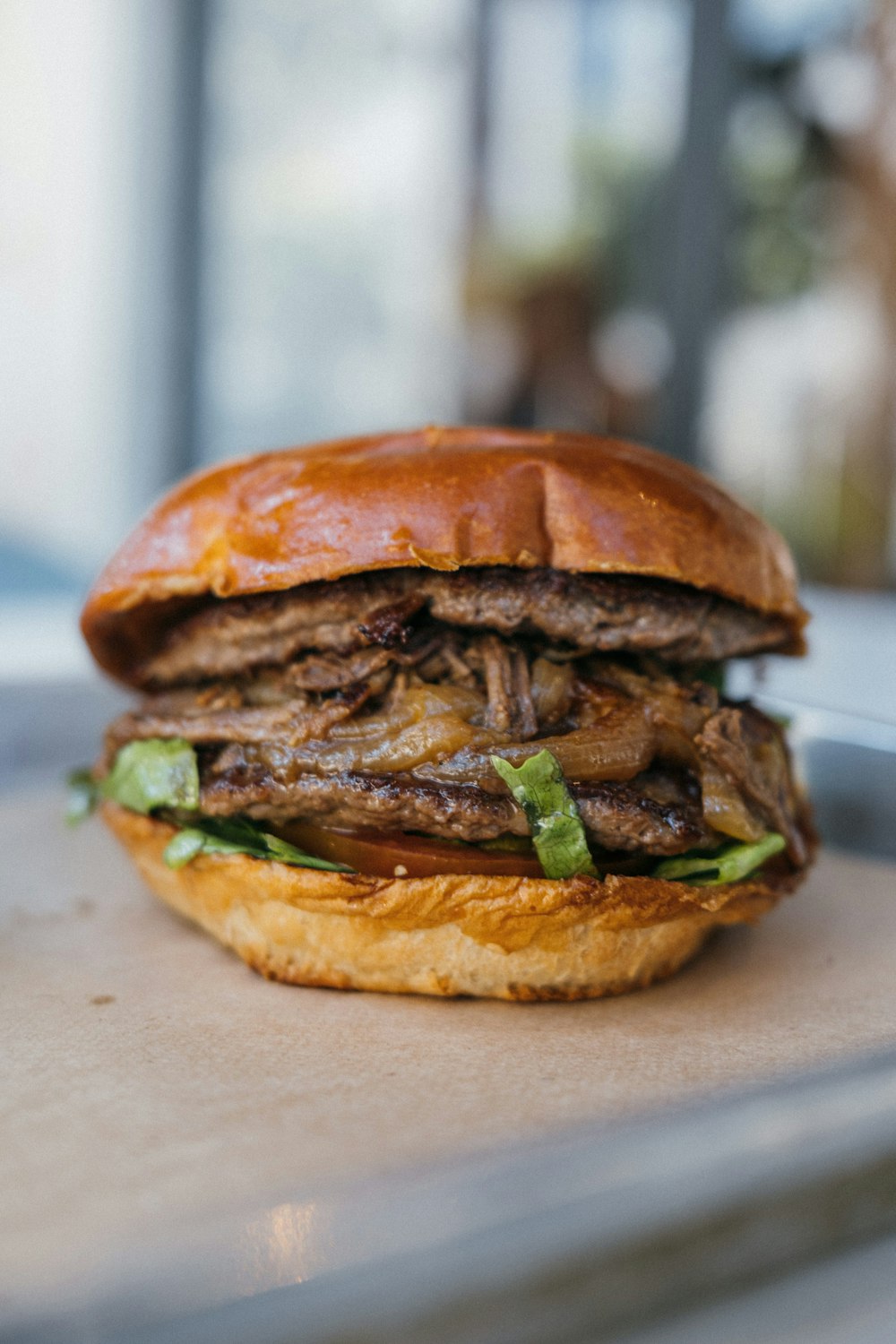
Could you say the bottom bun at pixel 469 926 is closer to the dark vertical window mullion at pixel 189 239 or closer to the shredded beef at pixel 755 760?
the shredded beef at pixel 755 760

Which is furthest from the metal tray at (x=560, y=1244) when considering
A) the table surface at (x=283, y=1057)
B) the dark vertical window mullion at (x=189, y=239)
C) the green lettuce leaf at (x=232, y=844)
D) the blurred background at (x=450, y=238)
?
the dark vertical window mullion at (x=189, y=239)

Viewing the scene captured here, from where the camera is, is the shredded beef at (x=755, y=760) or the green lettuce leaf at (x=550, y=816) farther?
the shredded beef at (x=755, y=760)

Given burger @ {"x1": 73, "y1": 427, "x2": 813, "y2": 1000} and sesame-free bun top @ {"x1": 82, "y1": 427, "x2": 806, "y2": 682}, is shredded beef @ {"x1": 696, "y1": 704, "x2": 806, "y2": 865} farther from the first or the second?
sesame-free bun top @ {"x1": 82, "y1": 427, "x2": 806, "y2": 682}

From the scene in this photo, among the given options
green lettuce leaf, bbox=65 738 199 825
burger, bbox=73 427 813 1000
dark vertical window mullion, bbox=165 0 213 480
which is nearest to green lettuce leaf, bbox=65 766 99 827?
green lettuce leaf, bbox=65 738 199 825

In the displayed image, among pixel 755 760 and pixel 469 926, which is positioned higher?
pixel 755 760

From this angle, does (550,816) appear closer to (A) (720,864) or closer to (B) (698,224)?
(A) (720,864)

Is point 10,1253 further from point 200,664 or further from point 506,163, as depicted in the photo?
point 506,163

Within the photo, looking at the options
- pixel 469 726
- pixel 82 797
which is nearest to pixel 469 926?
pixel 469 726
